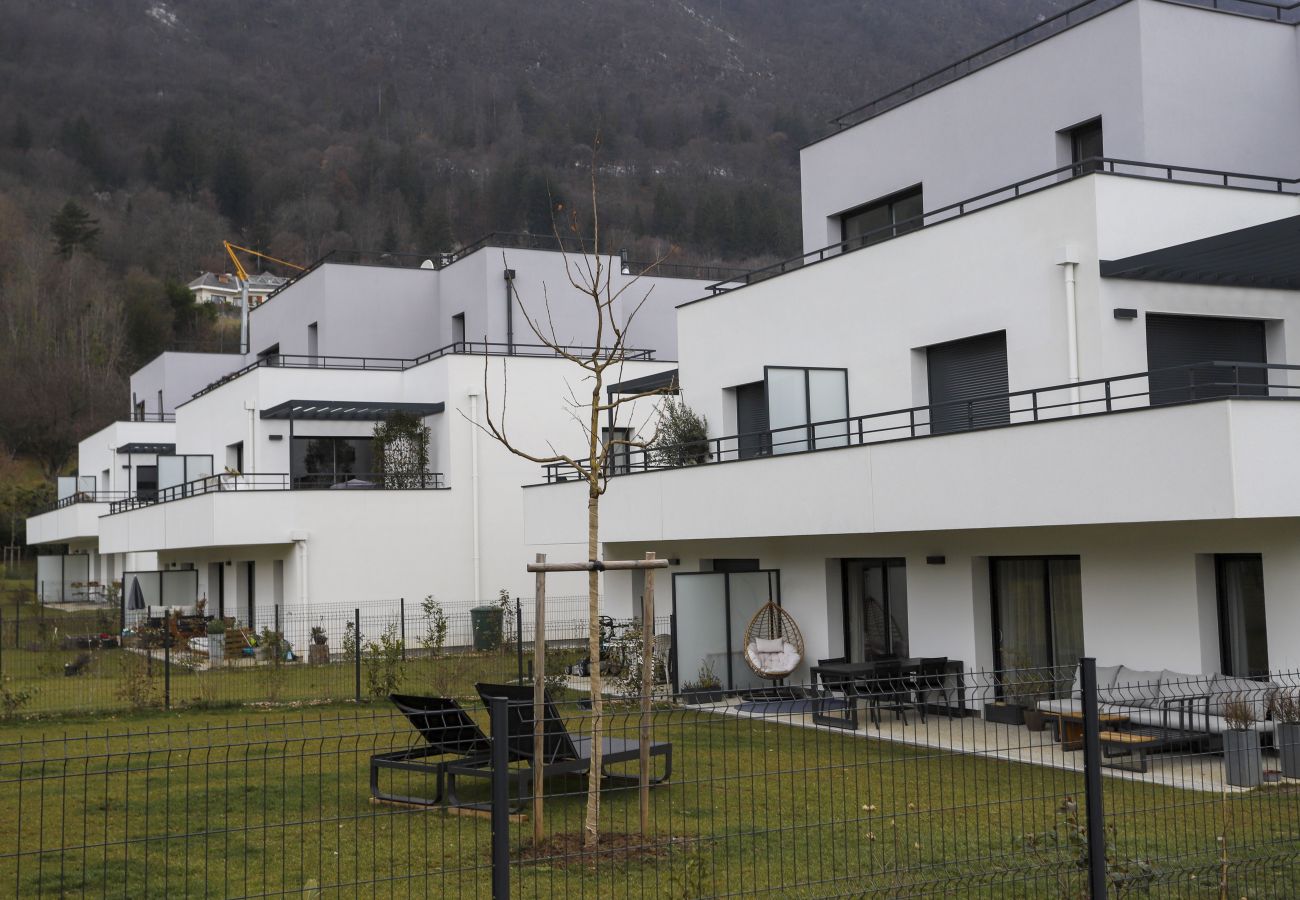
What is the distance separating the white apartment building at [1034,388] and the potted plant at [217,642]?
7.36 metres

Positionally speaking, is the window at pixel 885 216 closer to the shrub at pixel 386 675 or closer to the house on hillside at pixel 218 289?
the shrub at pixel 386 675

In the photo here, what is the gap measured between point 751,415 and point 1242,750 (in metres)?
11.2

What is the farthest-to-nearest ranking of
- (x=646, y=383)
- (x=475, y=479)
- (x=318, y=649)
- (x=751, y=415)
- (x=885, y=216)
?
(x=475, y=479) → (x=318, y=649) → (x=646, y=383) → (x=885, y=216) → (x=751, y=415)

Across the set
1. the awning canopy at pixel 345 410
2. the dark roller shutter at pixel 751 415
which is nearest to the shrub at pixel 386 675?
the dark roller shutter at pixel 751 415

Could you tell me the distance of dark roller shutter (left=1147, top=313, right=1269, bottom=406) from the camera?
1573 centimetres

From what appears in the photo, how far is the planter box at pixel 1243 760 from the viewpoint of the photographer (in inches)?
451

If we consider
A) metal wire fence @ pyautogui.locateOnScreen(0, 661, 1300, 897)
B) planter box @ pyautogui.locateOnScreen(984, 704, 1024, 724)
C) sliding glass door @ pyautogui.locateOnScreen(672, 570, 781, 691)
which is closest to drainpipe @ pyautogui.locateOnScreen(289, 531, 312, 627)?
sliding glass door @ pyautogui.locateOnScreen(672, 570, 781, 691)

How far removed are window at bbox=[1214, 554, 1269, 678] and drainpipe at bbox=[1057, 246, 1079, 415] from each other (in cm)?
251

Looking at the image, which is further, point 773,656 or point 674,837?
point 773,656

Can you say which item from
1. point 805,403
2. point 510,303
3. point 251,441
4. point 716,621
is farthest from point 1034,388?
point 510,303

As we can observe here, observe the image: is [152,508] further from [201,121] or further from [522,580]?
[201,121]

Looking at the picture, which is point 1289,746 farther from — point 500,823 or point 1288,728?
point 500,823

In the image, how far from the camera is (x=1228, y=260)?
15156 millimetres

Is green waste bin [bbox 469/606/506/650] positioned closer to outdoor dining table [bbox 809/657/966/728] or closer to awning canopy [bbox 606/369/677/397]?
awning canopy [bbox 606/369/677/397]
